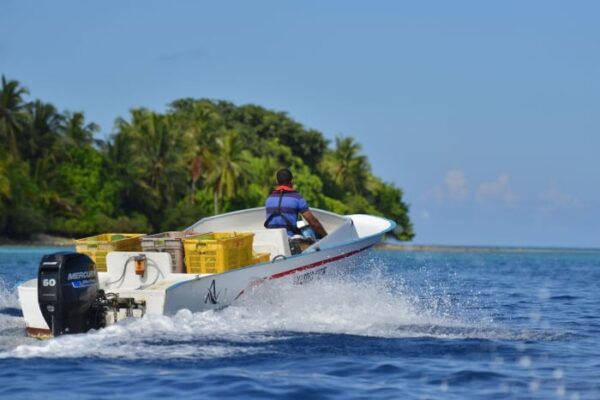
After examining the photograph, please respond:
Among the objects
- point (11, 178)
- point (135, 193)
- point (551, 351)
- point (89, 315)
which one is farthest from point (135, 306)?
point (135, 193)

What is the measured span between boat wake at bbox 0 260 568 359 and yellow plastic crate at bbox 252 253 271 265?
49 cm

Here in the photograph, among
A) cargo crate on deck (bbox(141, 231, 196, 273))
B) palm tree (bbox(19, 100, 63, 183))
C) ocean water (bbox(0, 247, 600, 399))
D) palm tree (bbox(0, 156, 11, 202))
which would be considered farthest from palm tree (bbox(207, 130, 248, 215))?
cargo crate on deck (bbox(141, 231, 196, 273))

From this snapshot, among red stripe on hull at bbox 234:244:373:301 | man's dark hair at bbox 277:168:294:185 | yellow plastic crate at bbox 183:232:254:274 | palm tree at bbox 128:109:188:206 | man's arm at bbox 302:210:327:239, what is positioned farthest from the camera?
palm tree at bbox 128:109:188:206

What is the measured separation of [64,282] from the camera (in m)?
10.6

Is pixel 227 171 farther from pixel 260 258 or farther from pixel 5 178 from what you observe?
pixel 260 258

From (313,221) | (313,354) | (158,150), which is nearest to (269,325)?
(313,354)

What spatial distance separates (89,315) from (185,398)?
132 inches

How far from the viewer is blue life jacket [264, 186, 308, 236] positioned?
14414 mm

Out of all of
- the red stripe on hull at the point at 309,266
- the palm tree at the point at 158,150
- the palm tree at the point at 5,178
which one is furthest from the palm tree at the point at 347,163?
the red stripe on hull at the point at 309,266

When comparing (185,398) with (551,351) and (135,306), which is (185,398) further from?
(551,351)

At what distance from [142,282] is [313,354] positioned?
3445 mm

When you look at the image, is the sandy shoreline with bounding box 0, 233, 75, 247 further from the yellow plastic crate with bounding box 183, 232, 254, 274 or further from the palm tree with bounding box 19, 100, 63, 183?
the yellow plastic crate with bounding box 183, 232, 254, 274

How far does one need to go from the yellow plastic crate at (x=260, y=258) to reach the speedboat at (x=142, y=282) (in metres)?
0.21

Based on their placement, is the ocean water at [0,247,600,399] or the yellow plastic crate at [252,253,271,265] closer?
the ocean water at [0,247,600,399]
